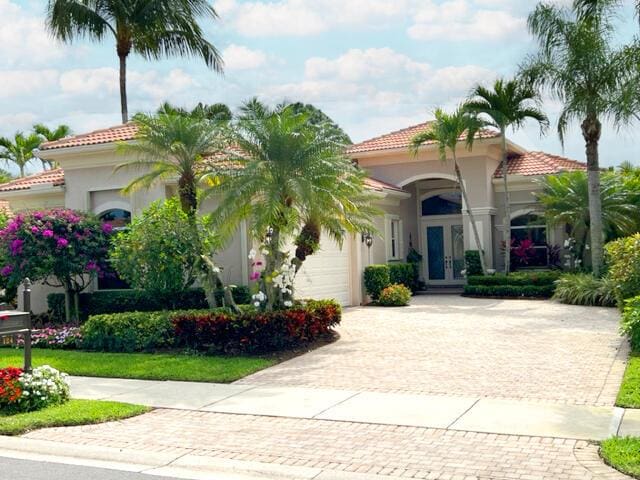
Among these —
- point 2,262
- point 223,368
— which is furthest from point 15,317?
point 2,262

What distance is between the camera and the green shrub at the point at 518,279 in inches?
848

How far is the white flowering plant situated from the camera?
9.01 metres

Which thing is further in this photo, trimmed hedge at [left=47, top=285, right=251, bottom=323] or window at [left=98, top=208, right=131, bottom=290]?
window at [left=98, top=208, right=131, bottom=290]

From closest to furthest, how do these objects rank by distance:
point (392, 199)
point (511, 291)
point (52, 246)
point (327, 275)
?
point (52, 246)
point (327, 275)
point (511, 291)
point (392, 199)

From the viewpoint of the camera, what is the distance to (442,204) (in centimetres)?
2684

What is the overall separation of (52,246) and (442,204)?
14.9 meters

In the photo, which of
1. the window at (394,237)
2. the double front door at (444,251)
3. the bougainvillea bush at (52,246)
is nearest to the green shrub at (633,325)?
the bougainvillea bush at (52,246)

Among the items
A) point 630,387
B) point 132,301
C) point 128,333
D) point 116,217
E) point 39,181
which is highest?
point 39,181

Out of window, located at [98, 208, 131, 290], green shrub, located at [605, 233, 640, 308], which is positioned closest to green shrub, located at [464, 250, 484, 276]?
green shrub, located at [605, 233, 640, 308]

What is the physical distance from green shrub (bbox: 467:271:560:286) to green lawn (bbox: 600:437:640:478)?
15155 millimetres

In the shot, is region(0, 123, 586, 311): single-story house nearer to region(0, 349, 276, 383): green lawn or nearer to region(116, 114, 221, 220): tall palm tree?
region(116, 114, 221, 220): tall palm tree

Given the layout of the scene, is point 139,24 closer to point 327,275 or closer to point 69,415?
point 327,275

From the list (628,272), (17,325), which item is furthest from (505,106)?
(17,325)

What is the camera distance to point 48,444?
7574 mm
